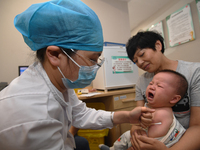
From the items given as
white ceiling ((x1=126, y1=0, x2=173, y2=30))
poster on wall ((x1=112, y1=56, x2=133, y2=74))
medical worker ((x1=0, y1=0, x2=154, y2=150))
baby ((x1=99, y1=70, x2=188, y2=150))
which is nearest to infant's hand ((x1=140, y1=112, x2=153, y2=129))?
baby ((x1=99, y1=70, x2=188, y2=150))

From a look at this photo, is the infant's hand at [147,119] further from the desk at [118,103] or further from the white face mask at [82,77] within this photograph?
the desk at [118,103]

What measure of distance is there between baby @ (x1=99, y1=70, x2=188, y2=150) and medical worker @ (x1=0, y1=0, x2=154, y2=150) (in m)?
0.59

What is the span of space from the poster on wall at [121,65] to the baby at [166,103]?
88cm

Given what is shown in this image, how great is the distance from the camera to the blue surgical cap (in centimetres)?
57

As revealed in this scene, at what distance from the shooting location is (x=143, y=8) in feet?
8.94

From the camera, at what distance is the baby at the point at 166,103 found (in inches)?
32.0

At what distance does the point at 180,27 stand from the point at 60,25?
2.49 metres

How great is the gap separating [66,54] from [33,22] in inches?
8.9

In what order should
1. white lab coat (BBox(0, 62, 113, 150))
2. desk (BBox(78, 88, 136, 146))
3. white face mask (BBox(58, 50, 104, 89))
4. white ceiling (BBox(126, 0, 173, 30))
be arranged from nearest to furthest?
1. white lab coat (BBox(0, 62, 113, 150))
2. white face mask (BBox(58, 50, 104, 89))
3. desk (BBox(78, 88, 136, 146))
4. white ceiling (BBox(126, 0, 173, 30))

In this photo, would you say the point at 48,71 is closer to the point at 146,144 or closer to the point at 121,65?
the point at 146,144

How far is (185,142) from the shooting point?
76 cm

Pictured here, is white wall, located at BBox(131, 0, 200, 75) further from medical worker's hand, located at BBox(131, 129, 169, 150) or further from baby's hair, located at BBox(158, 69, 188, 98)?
medical worker's hand, located at BBox(131, 129, 169, 150)

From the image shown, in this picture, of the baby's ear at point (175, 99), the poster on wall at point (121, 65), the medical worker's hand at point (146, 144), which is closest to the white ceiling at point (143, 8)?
the poster on wall at point (121, 65)

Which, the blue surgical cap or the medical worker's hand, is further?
the medical worker's hand
